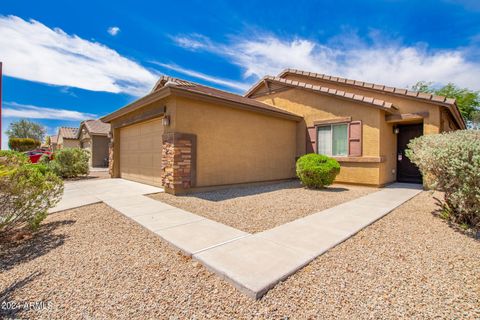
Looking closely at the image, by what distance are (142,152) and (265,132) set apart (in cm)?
541

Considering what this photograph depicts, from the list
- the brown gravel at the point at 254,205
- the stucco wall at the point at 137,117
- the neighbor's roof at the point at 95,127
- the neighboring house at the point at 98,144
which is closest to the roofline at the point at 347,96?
the brown gravel at the point at 254,205

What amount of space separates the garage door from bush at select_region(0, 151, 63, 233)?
427cm

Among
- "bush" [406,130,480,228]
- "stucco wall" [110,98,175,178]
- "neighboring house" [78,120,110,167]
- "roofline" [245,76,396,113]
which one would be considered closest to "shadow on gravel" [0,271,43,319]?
"stucco wall" [110,98,175,178]

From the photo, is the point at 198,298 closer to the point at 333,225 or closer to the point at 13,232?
the point at 333,225

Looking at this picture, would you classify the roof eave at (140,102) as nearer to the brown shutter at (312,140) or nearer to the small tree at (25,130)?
the brown shutter at (312,140)

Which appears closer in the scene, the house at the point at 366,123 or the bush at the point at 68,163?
the house at the point at 366,123

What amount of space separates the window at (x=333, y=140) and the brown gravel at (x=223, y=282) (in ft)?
21.2

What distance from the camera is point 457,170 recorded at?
3988 millimetres

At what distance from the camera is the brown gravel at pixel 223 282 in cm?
203

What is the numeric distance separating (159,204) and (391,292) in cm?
516

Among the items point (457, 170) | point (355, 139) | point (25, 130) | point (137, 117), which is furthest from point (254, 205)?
point (25, 130)

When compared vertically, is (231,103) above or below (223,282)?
above

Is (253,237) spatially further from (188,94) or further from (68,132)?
(68,132)

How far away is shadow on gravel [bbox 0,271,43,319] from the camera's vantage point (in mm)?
2020
